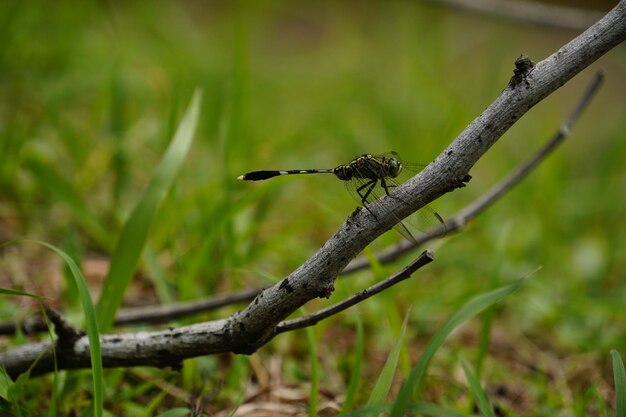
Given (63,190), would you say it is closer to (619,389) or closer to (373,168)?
(373,168)

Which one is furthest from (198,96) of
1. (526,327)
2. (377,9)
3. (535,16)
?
(377,9)

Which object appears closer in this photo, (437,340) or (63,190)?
(437,340)

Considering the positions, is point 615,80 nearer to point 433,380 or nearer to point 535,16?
point 535,16

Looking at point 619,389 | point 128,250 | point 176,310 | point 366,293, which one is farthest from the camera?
point 176,310

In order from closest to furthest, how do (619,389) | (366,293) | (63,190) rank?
(366,293) → (619,389) → (63,190)

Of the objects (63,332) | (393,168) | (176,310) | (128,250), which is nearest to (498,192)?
(393,168)

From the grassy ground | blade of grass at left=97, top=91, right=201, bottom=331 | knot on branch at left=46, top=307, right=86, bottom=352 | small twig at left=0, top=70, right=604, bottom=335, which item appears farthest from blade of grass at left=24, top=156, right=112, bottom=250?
knot on branch at left=46, top=307, right=86, bottom=352

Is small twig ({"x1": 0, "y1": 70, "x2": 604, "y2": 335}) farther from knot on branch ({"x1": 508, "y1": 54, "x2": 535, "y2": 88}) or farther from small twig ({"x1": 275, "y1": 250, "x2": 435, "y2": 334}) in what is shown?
knot on branch ({"x1": 508, "y1": 54, "x2": 535, "y2": 88})

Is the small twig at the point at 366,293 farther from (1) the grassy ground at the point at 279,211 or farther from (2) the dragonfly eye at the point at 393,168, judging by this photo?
(2) the dragonfly eye at the point at 393,168
